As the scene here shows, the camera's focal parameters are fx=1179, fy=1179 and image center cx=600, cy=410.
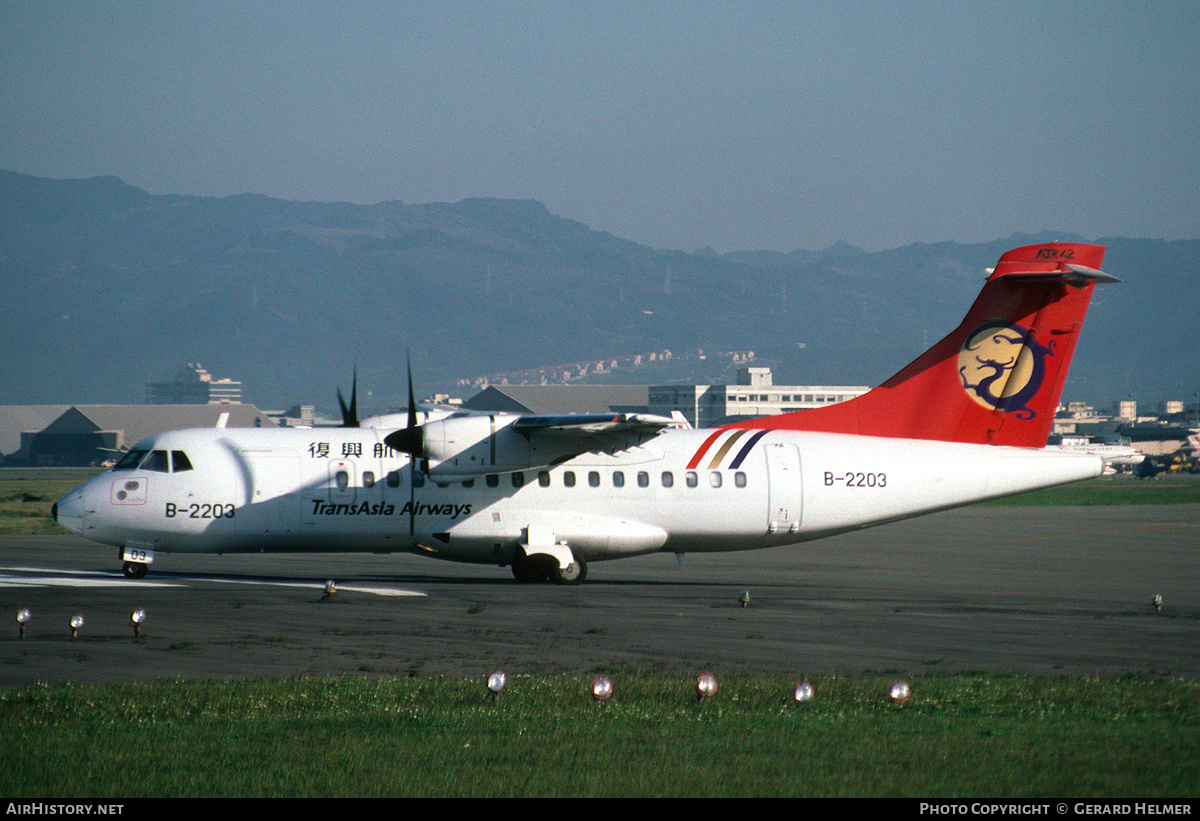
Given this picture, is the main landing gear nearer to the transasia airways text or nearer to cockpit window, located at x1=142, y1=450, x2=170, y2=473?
the transasia airways text

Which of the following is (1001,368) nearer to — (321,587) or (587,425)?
(587,425)

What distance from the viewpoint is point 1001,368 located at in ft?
89.9

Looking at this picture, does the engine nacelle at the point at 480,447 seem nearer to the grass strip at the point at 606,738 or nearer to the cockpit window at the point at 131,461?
the cockpit window at the point at 131,461

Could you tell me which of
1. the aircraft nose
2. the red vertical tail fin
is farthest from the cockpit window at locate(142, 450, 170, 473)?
the red vertical tail fin

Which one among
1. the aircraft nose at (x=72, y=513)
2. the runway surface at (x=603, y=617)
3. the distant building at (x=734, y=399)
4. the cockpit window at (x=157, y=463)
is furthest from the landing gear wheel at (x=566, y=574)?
the distant building at (x=734, y=399)

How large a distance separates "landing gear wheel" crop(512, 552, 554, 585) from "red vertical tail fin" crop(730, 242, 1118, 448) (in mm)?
5865

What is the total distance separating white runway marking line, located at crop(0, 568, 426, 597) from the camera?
77.7ft

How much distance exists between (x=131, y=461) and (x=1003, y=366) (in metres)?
19.8

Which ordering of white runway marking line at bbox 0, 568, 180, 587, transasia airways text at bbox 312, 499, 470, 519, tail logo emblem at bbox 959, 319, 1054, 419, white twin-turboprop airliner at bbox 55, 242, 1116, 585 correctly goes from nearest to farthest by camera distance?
white runway marking line at bbox 0, 568, 180, 587 → white twin-turboprop airliner at bbox 55, 242, 1116, 585 → transasia airways text at bbox 312, 499, 470, 519 → tail logo emblem at bbox 959, 319, 1054, 419

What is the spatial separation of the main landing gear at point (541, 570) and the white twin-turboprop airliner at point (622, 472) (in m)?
0.05

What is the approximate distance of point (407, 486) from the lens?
25.7 meters

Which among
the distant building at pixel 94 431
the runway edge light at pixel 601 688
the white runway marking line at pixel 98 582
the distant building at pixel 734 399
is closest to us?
the runway edge light at pixel 601 688

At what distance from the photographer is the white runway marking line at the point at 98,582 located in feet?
77.7

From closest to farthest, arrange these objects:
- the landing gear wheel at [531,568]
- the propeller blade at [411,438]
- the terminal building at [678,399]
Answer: the propeller blade at [411,438], the landing gear wheel at [531,568], the terminal building at [678,399]
